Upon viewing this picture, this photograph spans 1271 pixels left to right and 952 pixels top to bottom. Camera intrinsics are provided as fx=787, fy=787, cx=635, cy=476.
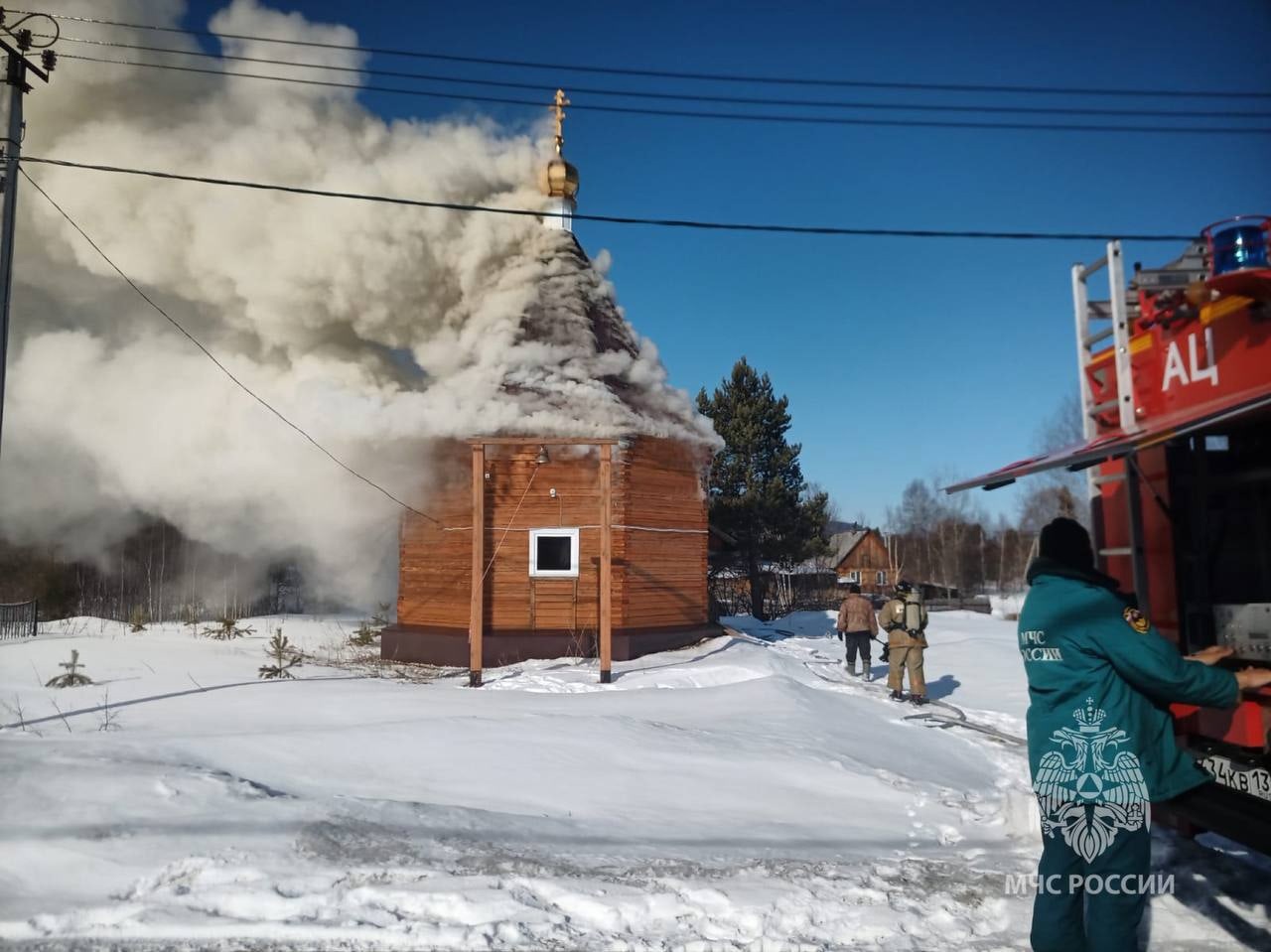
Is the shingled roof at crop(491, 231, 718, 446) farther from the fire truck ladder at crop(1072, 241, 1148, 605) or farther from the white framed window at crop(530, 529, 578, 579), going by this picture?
the fire truck ladder at crop(1072, 241, 1148, 605)

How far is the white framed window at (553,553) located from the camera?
1313 cm

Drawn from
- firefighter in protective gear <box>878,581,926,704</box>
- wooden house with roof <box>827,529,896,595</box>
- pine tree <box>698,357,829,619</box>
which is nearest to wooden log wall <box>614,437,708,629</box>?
firefighter in protective gear <box>878,581,926,704</box>

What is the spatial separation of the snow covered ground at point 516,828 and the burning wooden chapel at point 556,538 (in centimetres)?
385

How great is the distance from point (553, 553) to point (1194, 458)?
33.0 ft

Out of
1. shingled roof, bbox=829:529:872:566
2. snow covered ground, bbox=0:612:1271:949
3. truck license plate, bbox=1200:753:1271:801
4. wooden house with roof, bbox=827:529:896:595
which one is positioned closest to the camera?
truck license plate, bbox=1200:753:1271:801

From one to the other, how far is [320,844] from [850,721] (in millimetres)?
6286

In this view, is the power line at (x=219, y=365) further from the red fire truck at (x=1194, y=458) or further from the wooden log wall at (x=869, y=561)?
the wooden log wall at (x=869, y=561)

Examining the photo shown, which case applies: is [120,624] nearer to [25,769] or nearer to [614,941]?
[25,769]

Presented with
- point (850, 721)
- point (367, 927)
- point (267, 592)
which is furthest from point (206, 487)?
point (367, 927)

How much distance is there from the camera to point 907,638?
1113cm

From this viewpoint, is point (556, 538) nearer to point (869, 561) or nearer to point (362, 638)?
point (362, 638)

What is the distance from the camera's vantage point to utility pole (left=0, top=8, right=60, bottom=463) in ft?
26.5

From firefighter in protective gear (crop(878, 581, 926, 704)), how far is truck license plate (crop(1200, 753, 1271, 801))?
738 centimetres

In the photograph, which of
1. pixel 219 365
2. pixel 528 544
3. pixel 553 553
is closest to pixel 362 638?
pixel 528 544
